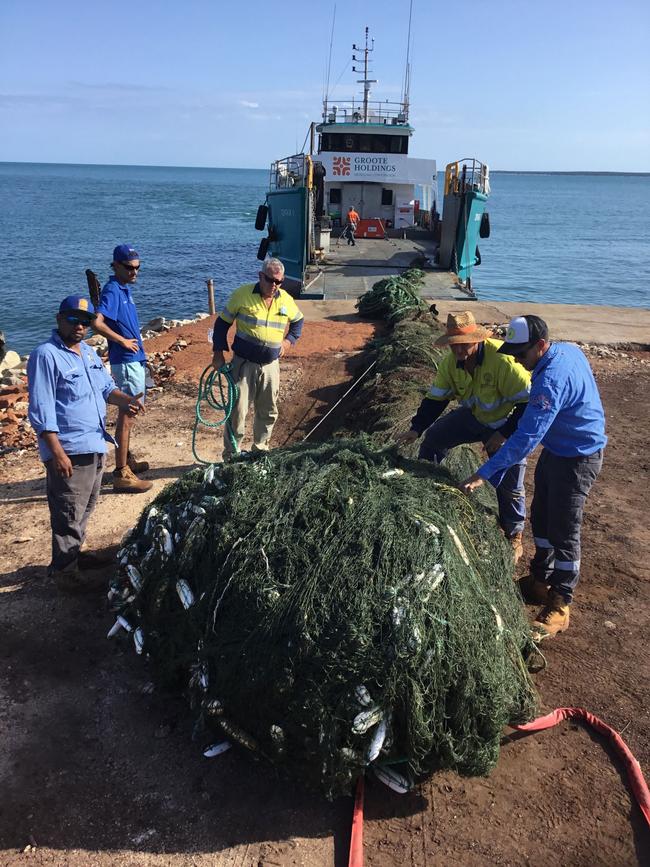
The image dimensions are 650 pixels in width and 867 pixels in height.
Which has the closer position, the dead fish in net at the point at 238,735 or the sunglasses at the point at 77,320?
the dead fish in net at the point at 238,735

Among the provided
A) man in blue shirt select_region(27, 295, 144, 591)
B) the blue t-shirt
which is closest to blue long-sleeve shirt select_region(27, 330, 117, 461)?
man in blue shirt select_region(27, 295, 144, 591)

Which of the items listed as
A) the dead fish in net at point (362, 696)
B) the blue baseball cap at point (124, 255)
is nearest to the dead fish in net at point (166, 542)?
the dead fish in net at point (362, 696)

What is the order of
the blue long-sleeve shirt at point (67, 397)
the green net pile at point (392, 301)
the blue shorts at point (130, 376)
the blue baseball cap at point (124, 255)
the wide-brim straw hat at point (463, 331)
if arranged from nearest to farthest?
1. the blue long-sleeve shirt at point (67, 397)
2. the wide-brim straw hat at point (463, 331)
3. the blue baseball cap at point (124, 255)
4. the blue shorts at point (130, 376)
5. the green net pile at point (392, 301)

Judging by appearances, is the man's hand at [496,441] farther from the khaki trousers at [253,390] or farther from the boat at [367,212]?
the boat at [367,212]

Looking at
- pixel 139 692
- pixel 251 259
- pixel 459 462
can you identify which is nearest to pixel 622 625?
pixel 459 462

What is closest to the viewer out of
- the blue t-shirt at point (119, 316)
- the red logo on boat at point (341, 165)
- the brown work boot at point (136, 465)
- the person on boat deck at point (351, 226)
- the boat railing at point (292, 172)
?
the blue t-shirt at point (119, 316)

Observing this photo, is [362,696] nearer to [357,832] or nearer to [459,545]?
[357,832]

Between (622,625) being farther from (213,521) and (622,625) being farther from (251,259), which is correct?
(251,259)

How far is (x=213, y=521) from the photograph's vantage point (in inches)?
132

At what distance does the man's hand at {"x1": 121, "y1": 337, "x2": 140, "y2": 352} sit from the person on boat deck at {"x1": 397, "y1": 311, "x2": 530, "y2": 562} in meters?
2.47

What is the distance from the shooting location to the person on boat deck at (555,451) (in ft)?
11.8

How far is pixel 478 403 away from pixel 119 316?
3.04m

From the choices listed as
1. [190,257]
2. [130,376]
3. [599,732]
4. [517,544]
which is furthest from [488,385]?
[190,257]

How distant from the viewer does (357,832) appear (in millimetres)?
2742
